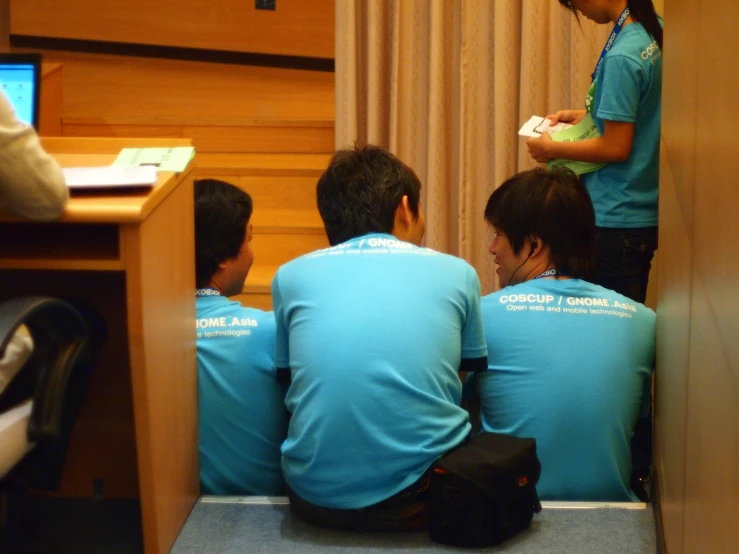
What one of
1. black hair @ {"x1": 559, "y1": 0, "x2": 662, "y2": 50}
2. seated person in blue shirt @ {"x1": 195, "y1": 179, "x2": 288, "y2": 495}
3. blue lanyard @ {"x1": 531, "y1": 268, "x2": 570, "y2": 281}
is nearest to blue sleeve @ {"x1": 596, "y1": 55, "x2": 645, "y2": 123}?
black hair @ {"x1": 559, "y1": 0, "x2": 662, "y2": 50}

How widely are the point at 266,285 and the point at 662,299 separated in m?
1.94

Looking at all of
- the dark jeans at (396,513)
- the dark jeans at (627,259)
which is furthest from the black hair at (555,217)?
the dark jeans at (396,513)

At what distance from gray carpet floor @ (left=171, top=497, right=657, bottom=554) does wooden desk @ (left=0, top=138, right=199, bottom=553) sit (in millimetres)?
63

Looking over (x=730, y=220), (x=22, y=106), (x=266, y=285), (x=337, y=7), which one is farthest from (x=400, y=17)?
(x=730, y=220)

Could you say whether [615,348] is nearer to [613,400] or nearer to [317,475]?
[613,400]

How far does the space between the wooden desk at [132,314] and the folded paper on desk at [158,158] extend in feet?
0.08

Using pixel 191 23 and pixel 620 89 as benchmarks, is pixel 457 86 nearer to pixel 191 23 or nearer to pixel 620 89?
pixel 620 89

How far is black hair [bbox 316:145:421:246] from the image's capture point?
74.1 inches

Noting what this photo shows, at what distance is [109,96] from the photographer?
466cm

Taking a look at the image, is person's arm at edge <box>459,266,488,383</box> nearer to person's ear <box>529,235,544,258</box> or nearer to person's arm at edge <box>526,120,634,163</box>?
person's ear <box>529,235,544,258</box>

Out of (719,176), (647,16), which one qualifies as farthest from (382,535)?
(647,16)

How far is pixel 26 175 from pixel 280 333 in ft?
2.11

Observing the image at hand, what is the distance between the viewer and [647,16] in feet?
7.81

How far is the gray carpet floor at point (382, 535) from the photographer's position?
1557 mm
